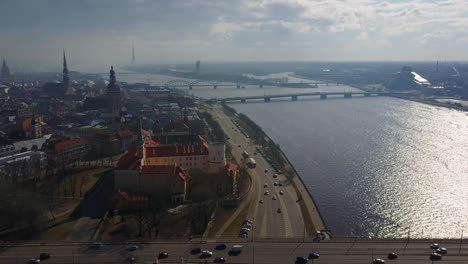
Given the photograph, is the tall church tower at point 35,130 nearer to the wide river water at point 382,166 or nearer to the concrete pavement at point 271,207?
the concrete pavement at point 271,207

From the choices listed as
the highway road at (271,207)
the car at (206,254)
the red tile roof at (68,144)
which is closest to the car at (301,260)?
the car at (206,254)

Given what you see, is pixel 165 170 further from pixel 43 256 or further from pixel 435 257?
pixel 435 257

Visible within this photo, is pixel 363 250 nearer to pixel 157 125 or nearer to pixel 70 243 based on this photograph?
pixel 70 243

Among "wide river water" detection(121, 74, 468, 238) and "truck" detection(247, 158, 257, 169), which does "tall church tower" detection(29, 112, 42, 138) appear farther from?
"wide river water" detection(121, 74, 468, 238)

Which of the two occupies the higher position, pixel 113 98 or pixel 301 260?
pixel 113 98

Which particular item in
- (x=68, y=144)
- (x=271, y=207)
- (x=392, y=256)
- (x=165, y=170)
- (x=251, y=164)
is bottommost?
(x=271, y=207)

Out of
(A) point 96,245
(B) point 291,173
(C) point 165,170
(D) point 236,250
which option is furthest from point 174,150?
(D) point 236,250

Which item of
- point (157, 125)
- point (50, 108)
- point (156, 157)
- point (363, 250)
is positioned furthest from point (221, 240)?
point (50, 108)
